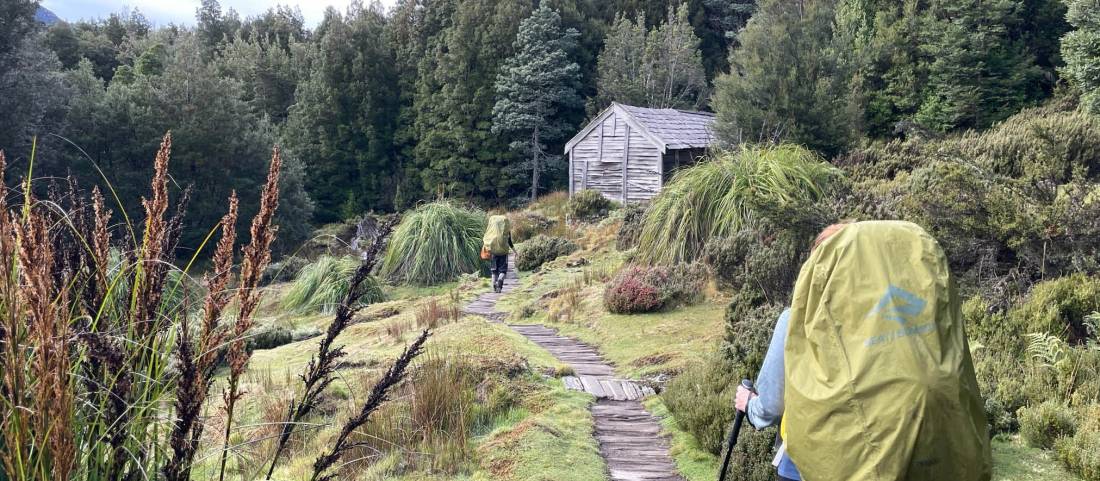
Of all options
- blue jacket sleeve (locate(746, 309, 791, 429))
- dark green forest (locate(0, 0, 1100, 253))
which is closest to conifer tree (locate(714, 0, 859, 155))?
dark green forest (locate(0, 0, 1100, 253))

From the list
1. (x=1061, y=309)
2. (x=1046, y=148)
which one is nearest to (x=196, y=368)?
(x=1061, y=309)

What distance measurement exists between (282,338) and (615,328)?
5365 mm

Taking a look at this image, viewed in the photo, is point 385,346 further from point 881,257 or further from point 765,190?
point 881,257

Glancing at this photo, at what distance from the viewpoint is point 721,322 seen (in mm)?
8602

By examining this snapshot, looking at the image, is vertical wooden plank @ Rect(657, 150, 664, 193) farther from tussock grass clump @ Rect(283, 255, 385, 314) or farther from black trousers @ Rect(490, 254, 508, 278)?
black trousers @ Rect(490, 254, 508, 278)

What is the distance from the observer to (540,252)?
16.7m

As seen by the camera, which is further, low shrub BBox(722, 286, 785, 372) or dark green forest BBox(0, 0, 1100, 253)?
dark green forest BBox(0, 0, 1100, 253)

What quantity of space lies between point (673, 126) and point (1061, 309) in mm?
20459

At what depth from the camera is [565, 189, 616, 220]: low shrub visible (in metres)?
24.4

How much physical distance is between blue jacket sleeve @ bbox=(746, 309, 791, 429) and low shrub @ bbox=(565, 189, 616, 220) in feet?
69.1

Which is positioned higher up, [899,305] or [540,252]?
[899,305]

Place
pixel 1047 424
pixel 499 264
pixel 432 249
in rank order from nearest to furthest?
1. pixel 1047 424
2. pixel 499 264
3. pixel 432 249

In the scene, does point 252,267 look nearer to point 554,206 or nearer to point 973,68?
point 973,68

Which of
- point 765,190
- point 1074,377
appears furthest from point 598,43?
point 1074,377
